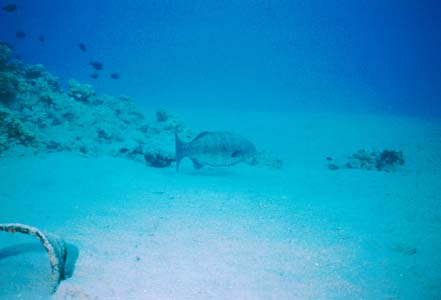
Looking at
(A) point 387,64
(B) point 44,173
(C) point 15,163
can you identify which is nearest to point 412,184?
(B) point 44,173

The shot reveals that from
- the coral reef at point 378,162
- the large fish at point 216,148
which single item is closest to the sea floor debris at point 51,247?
the large fish at point 216,148

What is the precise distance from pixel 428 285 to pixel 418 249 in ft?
2.77

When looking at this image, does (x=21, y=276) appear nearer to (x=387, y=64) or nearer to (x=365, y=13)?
(x=387, y=64)

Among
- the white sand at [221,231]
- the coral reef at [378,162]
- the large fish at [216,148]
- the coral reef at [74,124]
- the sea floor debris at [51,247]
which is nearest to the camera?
the sea floor debris at [51,247]

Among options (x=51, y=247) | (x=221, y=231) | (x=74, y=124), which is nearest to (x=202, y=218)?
(x=221, y=231)

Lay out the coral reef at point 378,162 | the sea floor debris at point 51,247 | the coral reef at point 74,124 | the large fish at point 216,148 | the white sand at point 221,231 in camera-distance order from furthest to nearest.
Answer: the coral reef at point 378,162, the coral reef at point 74,124, the large fish at point 216,148, the white sand at point 221,231, the sea floor debris at point 51,247

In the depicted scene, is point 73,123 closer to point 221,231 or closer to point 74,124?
point 74,124

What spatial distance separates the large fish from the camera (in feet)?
22.3

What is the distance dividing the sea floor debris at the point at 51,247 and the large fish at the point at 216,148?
171 inches

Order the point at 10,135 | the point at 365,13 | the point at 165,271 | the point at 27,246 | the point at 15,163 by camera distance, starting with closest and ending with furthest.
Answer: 1. the point at 165,271
2. the point at 27,246
3. the point at 15,163
4. the point at 10,135
5. the point at 365,13

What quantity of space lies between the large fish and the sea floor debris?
14.3 ft

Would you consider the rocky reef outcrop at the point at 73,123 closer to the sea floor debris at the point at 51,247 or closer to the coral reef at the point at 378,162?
the sea floor debris at the point at 51,247

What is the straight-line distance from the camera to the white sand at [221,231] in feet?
9.22

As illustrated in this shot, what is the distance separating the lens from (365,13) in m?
174
